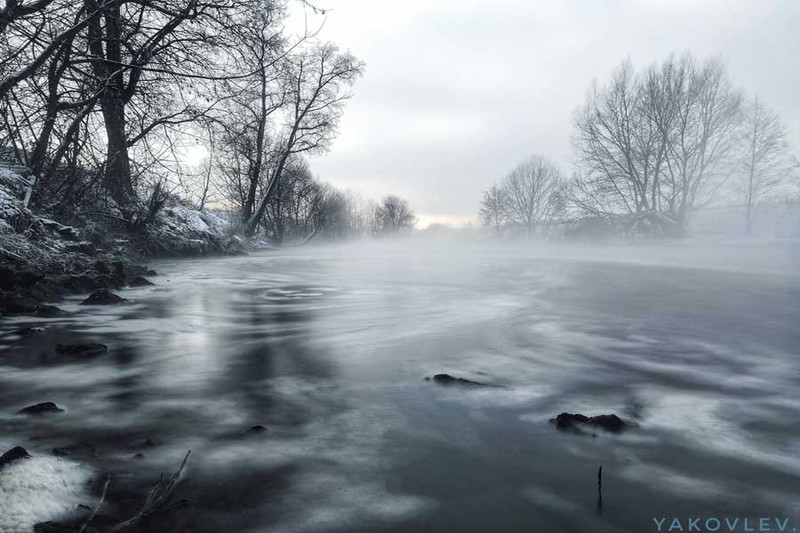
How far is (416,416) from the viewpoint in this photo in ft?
10.7

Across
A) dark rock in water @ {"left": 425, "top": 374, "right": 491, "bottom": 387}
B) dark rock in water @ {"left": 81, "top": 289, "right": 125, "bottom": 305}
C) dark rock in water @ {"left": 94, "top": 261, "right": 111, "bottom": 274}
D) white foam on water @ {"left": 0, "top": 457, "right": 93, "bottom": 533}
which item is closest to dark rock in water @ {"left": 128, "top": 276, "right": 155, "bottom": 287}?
dark rock in water @ {"left": 94, "top": 261, "right": 111, "bottom": 274}

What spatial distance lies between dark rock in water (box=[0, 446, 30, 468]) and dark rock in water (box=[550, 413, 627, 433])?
9.09 ft

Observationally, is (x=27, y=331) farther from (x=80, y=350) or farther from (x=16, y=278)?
(x=16, y=278)

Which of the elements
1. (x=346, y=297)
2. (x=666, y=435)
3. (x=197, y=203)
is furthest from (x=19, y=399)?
(x=197, y=203)

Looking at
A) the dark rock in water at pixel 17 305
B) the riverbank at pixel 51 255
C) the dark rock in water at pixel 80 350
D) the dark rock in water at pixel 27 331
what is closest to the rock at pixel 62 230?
the riverbank at pixel 51 255

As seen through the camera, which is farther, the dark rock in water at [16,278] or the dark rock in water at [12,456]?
the dark rock in water at [16,278]

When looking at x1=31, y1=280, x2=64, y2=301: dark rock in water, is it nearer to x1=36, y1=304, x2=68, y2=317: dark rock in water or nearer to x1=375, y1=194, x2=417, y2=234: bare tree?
x1=36, y1=304, x2=68, y2=317: dark rock in water

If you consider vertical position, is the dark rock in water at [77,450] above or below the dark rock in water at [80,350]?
below

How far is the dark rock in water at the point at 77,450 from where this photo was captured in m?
2.51

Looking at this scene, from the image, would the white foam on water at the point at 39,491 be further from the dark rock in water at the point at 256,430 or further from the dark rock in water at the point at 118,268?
the dark rock in water at the point at 118,268

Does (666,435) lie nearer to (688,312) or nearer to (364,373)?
(364,373)

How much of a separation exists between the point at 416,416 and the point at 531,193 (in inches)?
2697

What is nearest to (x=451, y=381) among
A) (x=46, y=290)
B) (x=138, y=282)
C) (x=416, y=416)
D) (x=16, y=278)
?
(x=416, y=416)

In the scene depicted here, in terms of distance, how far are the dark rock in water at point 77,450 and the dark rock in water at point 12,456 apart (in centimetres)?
17
